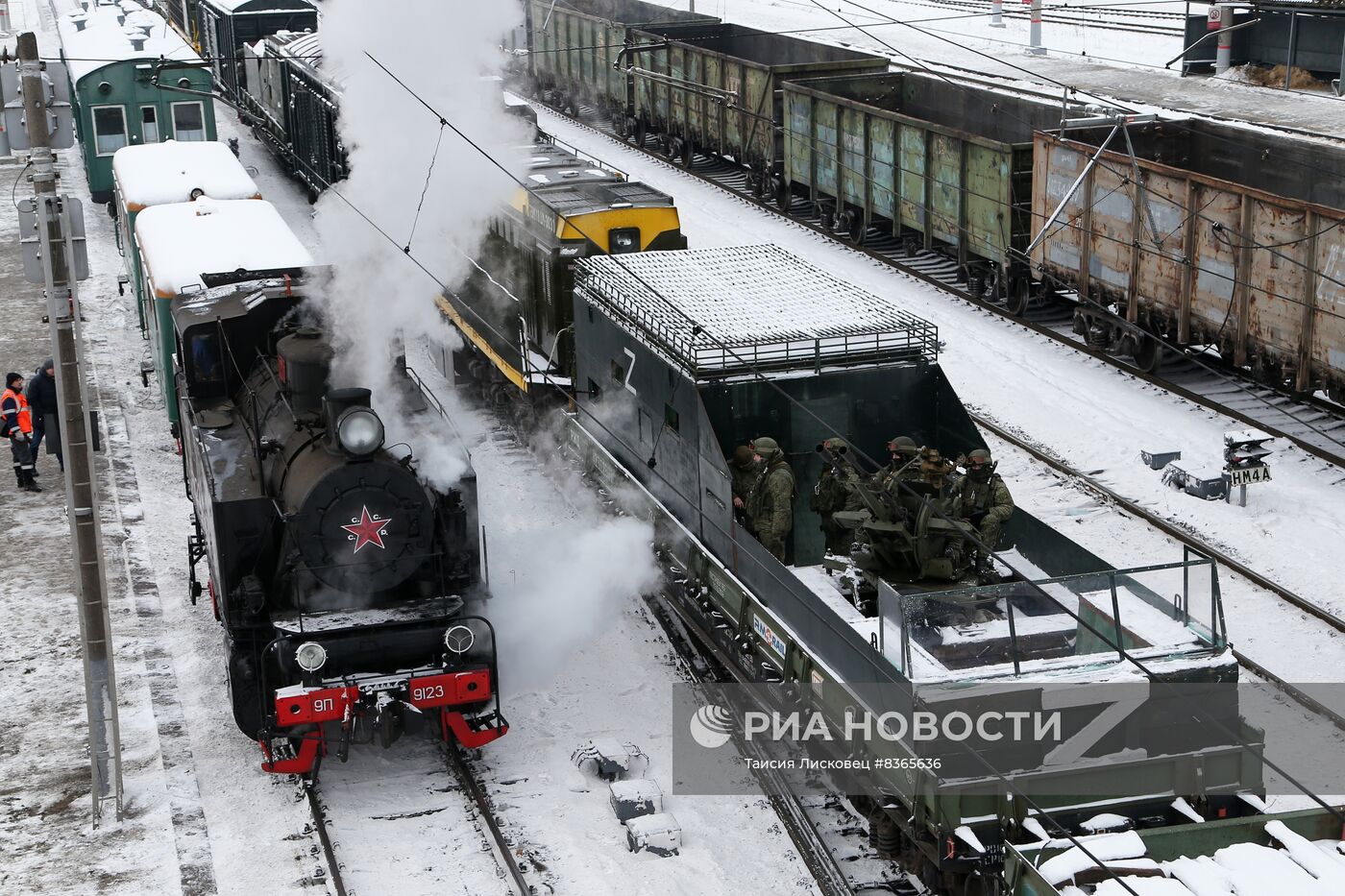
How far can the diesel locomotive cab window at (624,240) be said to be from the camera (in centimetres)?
1617

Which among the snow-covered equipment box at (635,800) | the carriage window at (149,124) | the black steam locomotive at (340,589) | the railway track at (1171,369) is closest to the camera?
the snow-covered equipment box at (635,800)

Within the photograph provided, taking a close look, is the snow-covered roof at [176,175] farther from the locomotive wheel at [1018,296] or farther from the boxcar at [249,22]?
the boxcar at [249,22]

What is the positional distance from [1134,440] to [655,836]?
341 inches

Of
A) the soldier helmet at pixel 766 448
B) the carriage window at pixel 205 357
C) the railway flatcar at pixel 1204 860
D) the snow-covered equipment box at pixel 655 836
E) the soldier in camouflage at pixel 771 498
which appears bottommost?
the snow-covered equipment box at pixel 655 836

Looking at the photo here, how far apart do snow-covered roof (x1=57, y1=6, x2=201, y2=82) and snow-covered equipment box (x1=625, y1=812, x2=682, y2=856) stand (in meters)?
23.4

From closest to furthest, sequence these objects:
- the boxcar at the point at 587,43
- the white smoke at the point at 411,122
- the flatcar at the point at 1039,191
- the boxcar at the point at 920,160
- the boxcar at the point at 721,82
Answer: the white smoke at the point at 411,122, the flatcar at the point at 1039,191, the boxcar at the point at 920,160, the boxcar at the point at 721,82, the boxcar at the point at 587,43

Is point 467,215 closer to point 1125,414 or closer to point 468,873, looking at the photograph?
point 1125,414

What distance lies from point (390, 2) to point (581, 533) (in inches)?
210

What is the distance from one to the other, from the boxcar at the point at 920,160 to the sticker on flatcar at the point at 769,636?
35.8 feet

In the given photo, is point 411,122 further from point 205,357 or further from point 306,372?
point 306,372

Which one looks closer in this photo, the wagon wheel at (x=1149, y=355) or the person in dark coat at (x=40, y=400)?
the person in dark coat at (x=40, y=400)

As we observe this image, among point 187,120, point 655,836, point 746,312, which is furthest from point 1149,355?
point 187,120

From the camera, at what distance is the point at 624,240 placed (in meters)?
16.3

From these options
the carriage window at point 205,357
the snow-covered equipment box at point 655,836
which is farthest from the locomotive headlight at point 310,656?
the carriage window at point 205,357
